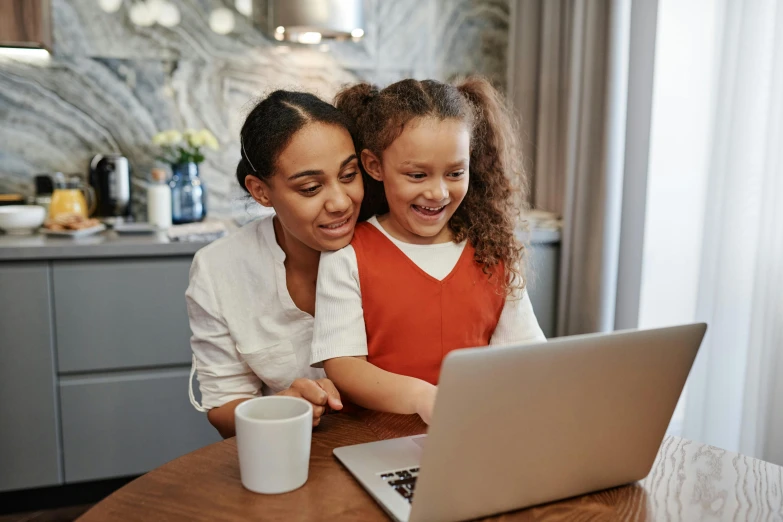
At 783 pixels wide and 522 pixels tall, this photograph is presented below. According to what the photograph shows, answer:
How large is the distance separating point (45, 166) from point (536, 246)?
1799 mm

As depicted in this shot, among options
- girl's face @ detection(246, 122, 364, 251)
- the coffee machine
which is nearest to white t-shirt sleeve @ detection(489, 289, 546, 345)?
girl's face @ detection(246, 122, 364, 251)

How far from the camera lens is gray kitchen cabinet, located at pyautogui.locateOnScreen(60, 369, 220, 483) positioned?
218 centimetres

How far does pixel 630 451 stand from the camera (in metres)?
0.79

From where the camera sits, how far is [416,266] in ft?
3.79

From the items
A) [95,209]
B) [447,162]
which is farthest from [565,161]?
[95,209]

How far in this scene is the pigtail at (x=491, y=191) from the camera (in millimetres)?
1196

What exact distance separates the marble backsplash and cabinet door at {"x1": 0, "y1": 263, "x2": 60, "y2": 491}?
605mm

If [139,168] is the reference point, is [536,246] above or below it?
below

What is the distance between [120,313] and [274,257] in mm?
1060

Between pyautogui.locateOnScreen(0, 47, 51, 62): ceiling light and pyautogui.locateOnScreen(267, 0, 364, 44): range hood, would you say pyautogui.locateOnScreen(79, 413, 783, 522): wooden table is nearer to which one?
pyautogui.locateOnScreen(267, 0, 364, 44): range hood

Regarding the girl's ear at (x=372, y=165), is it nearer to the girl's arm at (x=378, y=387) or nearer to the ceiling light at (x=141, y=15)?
the girl's arm at (x=378, y=387)

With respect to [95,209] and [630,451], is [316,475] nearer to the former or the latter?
[630,451]

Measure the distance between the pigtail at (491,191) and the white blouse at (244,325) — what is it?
1.17ft

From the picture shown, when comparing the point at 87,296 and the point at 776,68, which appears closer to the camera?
the point at 776,68
